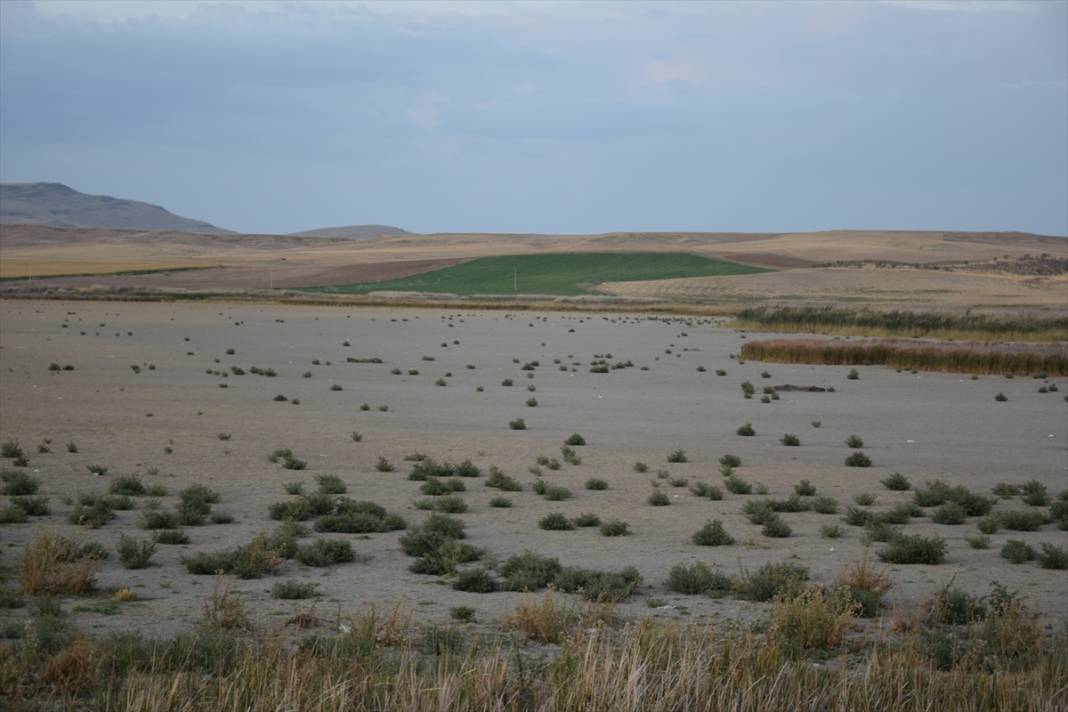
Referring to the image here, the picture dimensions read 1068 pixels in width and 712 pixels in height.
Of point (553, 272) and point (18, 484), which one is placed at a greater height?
point (553, 272)

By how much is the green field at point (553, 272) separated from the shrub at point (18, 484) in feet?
340

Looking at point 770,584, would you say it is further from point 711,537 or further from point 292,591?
point 292,591

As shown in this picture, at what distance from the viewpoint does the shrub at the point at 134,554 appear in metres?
11.7

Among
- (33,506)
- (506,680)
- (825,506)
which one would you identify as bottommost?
(825,506)

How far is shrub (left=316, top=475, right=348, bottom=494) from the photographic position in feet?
54.4

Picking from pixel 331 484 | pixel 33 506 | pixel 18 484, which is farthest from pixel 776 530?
pixel 18 484

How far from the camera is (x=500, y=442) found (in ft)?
75.3

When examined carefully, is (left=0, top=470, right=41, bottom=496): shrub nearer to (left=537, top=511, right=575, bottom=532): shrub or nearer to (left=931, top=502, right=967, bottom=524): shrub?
(left=537, top=511, right=575, bottom=532): shrub

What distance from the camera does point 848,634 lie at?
9.78m

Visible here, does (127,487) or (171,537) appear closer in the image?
(171,537)

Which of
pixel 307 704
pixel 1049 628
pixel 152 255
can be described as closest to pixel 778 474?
pixel 1049 628

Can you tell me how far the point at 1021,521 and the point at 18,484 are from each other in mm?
13086

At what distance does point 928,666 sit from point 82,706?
5.21 m

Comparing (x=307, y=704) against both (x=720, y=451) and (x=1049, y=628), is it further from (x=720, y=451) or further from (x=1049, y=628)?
(x=720, y=451)
